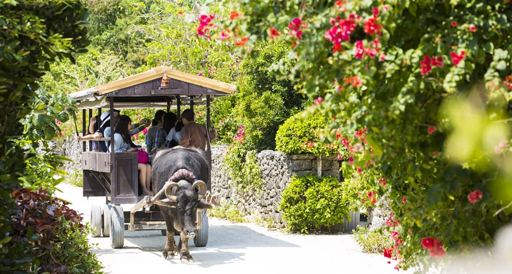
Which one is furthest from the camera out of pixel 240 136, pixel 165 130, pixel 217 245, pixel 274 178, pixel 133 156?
pixel 240 136

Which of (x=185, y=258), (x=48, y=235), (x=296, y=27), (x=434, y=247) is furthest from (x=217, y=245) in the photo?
(x=296, y=27)

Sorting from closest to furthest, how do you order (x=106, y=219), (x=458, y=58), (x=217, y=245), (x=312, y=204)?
(x=458, y=58)
(x=217, y=245)
(x=106, y=219)
(x=312, y=204)

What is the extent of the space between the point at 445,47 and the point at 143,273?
21.7ft

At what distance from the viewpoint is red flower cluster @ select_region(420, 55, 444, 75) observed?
4109 millimetres

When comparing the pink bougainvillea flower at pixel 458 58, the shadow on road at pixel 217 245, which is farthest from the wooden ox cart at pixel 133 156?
the pink bougainvillea flower at pixel 458 58

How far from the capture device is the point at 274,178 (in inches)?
586

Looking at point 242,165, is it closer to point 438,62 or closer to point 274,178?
point 274,178

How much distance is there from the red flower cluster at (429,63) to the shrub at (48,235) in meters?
3.24

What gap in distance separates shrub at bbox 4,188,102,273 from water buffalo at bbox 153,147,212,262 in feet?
7.46

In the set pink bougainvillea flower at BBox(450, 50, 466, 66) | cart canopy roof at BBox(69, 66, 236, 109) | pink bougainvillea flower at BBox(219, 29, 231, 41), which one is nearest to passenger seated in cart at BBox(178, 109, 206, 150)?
cart canopy roof at BBox(69, 66, 236, 109)

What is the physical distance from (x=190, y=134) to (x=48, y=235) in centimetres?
519

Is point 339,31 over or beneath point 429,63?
over

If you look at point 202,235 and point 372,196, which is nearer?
point 372,196

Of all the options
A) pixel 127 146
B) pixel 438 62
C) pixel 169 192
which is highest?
pixel 438 62
